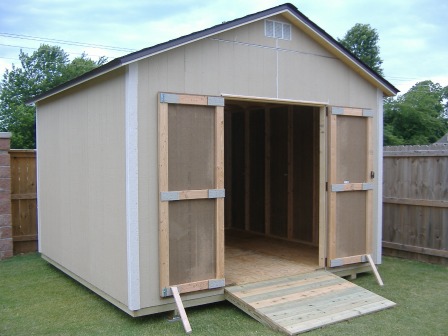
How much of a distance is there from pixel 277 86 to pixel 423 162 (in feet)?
10.3

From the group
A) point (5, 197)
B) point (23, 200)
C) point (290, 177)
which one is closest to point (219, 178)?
point (290, 177)

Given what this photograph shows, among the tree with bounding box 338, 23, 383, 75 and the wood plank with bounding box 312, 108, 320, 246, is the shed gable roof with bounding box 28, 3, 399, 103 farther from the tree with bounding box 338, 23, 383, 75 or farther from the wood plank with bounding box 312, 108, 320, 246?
the tree with bounding box 338, 23, 383, 75

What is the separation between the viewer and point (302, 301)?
482cm

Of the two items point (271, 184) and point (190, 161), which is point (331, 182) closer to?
point (190, 161)

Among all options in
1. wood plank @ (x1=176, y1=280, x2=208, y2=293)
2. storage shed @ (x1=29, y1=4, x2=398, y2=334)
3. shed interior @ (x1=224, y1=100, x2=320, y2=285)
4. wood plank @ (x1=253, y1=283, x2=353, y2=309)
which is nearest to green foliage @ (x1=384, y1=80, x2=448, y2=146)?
shed interior @ (x1=224, y1=100, x2=320, y2=285)

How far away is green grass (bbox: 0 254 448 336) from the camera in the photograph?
4.36m

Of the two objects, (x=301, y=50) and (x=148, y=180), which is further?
(x=301, y=50)

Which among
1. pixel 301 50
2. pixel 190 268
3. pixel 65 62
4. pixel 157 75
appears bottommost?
pixel 190 268

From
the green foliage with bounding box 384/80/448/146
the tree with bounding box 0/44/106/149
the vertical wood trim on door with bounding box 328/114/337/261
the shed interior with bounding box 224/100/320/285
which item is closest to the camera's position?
the vertical wood trim on door with bounding box 328/114/337/261

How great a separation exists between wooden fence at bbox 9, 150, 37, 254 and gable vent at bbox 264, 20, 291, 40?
191 inches

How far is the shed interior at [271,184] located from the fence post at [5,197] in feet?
11.8

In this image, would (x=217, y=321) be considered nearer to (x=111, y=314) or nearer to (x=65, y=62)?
(x=111, y=314)

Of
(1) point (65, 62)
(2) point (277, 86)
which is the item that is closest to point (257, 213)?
(2) point (277, 86)

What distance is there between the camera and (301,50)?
559cm
